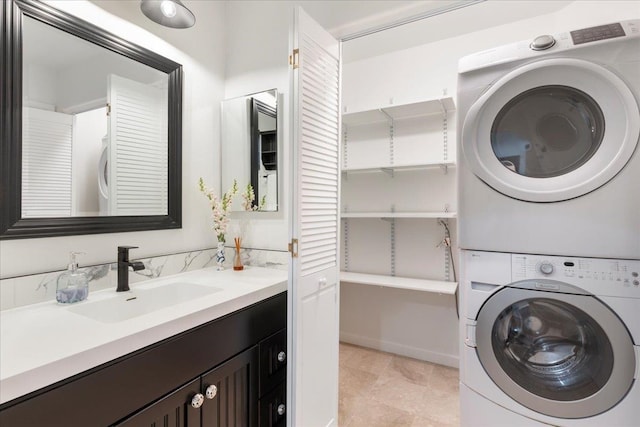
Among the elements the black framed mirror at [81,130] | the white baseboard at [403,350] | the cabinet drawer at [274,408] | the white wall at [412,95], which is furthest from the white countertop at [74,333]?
the white baseboard at [403,350]

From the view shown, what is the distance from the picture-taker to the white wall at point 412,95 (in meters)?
2.25

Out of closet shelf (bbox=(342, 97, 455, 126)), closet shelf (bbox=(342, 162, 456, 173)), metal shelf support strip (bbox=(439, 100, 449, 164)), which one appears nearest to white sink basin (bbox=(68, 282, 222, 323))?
closet shelf (bbox=(342, 162, 456, 173))

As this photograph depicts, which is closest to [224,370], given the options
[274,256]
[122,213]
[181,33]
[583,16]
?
[274,256]

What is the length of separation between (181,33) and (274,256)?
1.39 metres

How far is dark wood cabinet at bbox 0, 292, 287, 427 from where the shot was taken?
76cm

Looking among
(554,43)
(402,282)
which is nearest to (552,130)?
(554,43)

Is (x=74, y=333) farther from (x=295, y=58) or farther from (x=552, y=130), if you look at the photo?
(x=552, y=130)

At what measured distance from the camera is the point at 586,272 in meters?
1.24

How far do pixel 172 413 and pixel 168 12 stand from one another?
5.47 feet

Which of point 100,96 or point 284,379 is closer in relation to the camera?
point 100,96

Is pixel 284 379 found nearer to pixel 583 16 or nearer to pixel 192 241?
pixel 192 241

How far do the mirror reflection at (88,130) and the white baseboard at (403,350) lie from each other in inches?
83.6

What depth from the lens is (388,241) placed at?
2.78 m

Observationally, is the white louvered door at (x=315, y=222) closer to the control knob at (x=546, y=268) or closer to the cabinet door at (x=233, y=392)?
the cabinet door at (x=233, y=392)
